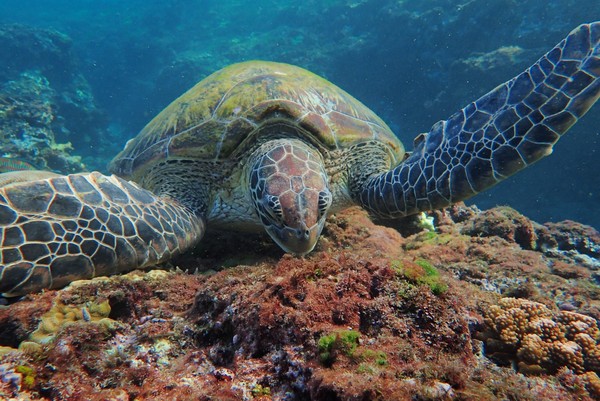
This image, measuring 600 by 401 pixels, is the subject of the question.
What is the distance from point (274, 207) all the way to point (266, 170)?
1.54ft

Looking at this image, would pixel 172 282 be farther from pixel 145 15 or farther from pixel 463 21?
pixel 145 15

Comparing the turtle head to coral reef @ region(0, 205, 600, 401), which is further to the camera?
the turtle head

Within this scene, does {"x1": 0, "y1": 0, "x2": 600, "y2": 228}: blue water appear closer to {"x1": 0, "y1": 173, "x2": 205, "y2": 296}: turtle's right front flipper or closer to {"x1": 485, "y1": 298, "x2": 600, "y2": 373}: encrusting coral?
{"x1": 485, "y1": 298, "x2": 600, "y2": 373}: encrusting coral

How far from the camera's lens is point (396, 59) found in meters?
19.4

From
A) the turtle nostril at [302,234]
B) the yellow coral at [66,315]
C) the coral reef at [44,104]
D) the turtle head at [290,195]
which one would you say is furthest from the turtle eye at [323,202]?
the coral reef at [44,104]

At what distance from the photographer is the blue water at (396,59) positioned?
1584cm

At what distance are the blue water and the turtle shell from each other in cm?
1552

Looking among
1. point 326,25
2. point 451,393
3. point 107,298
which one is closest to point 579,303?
point 451,393

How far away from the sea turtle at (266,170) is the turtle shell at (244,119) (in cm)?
2

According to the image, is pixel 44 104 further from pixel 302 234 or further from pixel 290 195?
pixel 302 234

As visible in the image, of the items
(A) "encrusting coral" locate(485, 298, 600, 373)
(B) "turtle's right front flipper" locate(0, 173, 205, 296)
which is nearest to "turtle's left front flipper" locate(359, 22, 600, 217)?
(A) "encrusting coral" locate(485, 298, 600, 373)

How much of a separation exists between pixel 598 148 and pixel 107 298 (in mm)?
21392

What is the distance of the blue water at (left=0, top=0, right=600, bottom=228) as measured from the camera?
52.0 feet

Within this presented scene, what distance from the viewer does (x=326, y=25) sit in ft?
80.1
